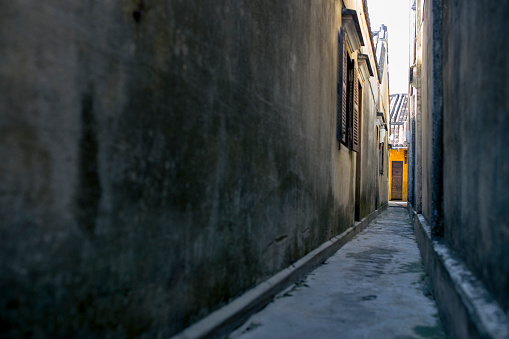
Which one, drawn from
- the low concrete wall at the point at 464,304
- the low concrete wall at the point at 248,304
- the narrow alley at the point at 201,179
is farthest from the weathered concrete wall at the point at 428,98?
the low concrete wall at the point at 464,304

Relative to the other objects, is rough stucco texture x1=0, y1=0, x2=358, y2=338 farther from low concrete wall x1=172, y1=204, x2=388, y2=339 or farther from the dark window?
the dark window

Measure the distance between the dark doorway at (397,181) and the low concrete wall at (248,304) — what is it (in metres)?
23.6

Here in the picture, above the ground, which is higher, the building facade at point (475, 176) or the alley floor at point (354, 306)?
the building facade at point (475, 176)

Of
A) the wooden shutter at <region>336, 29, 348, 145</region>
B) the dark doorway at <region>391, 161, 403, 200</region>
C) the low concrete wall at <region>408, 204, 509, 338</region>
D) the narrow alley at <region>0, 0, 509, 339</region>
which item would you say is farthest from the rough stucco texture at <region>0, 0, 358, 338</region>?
the dark doorway at <region>391, 161, 403, 200</region>

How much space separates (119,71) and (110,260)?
2.23ft

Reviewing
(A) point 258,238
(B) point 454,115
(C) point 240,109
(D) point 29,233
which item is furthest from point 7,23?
(B) point 454,115

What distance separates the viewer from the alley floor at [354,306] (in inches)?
103

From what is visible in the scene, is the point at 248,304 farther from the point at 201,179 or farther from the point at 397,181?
the point at 397,181

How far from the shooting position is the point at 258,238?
3.06m

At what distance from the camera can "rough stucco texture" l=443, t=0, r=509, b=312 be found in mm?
1670

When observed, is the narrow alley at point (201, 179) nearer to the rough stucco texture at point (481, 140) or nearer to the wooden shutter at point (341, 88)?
the rough stucco texture at point (481, 140)

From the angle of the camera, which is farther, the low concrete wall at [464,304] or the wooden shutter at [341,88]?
the wooden shutter at [341,88]

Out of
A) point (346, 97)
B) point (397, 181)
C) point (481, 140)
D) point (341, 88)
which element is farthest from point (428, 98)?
point (397, 181)

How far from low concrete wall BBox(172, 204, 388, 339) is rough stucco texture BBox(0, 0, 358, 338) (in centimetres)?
6
